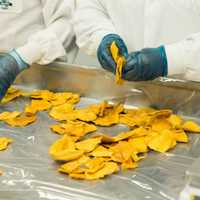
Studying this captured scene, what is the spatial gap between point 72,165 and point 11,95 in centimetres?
40

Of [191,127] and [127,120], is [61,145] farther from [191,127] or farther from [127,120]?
[191,127]

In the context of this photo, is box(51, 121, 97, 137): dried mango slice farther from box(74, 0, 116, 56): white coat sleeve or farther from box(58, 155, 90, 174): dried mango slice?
box(74, 0, 116, 56): white coat sleeve

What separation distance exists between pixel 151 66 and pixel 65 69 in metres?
0.27

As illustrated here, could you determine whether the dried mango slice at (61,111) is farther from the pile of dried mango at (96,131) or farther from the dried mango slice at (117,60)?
the dried mango slice at (117,60)

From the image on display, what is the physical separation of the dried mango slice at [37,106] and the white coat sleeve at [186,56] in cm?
32

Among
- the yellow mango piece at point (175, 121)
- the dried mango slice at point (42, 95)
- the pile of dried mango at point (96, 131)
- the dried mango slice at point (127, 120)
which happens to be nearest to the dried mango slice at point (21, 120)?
the pile of dried mango at point (96, 131)

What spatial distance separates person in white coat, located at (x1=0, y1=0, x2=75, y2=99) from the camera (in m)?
1.11

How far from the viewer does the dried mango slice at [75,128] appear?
3.05ft

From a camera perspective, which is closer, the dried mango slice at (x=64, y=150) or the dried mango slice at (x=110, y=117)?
the dried mango slice at (x=64, y=150)

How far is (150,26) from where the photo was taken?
1.07 meters

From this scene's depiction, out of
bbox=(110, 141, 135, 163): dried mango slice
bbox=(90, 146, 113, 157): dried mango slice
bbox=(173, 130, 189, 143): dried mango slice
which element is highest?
bbox=(90, 146, 113, 157): dried mango slice

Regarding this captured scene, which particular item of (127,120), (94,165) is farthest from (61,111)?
(94,165)

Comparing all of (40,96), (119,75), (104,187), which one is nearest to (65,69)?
(40,96)

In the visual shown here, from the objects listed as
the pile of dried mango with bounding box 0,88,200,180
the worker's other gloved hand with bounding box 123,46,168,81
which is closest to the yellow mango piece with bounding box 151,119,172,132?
the pile of dried mango with bounding box 0,88,200,180
